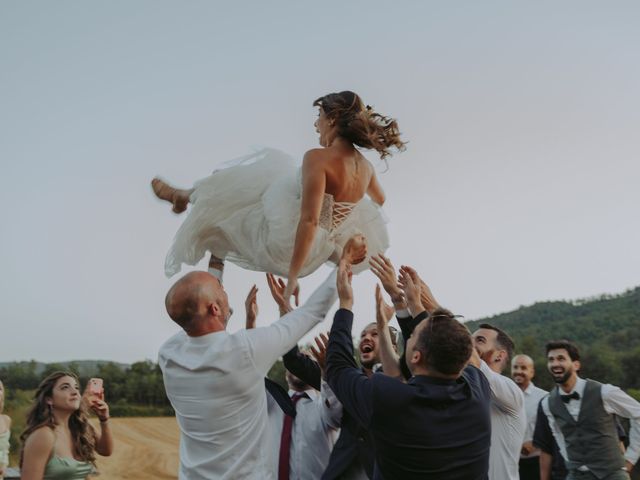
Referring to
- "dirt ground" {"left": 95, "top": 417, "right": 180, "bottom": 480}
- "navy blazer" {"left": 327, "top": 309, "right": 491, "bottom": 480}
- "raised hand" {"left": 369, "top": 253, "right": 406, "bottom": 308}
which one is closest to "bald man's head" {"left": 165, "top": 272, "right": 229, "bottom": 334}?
"navy blazer" {"left": 327, "top": 309, "right": 491, "bottom": 480}

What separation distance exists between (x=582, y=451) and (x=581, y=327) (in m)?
16.6

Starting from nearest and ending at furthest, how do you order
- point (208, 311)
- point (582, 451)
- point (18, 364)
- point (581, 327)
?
point (208, 311) → point (582, 451) → point (18, 364) → point (581, 327)

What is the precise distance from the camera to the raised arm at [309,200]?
3.41 metres

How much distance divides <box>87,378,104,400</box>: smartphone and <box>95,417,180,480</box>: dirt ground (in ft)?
55.4

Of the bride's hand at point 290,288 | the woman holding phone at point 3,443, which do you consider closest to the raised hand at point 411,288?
the bride's hand at point 290,288

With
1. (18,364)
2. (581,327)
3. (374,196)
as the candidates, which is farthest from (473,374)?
(581,327)

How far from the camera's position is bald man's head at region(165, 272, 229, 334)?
2578 millimetres

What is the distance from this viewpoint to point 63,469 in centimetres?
369

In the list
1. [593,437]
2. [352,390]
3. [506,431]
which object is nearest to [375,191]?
[506,431]

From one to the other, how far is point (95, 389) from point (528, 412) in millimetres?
4281

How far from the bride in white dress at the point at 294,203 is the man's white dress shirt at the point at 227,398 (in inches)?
36.2

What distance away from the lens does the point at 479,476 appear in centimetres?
243

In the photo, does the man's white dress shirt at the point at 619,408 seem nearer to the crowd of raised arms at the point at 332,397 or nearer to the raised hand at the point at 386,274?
the crowd of raised arms at the point at 332,397

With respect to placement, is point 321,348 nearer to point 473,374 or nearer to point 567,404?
A: point 473,374
